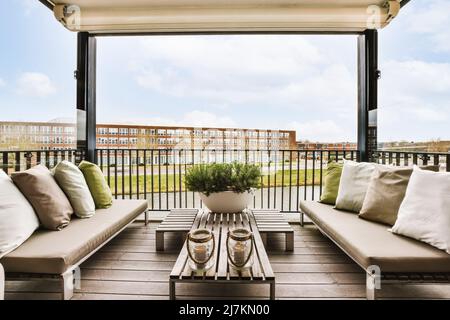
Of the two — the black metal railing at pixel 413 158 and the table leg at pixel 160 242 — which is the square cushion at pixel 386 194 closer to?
the black metal railing at pixel 413 158

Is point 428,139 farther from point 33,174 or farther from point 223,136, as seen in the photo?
point 33,174

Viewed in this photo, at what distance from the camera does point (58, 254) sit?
4.68ft

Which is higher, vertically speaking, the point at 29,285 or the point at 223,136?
the point at 223,136

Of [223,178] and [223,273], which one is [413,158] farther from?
[223,273]

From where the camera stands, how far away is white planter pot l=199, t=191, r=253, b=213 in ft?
8.06

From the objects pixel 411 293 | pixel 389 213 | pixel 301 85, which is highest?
→ pixel 301 85

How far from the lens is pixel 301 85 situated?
4.51 meters

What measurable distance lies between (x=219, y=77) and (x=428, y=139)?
3150 mm

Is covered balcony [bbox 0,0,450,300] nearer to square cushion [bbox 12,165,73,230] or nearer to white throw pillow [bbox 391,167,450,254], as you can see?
white throw pillow [bbox 391,167,450,254]

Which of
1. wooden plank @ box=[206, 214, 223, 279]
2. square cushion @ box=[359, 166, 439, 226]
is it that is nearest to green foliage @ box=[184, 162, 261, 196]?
wooden plank @ box=[206, 214, 223, 279]

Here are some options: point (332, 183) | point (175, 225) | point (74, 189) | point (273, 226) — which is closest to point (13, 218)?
point (74, 189)

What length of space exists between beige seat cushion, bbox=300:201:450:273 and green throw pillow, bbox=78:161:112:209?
2111mm

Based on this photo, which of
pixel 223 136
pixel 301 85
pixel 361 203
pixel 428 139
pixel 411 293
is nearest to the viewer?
pixel 411 293
